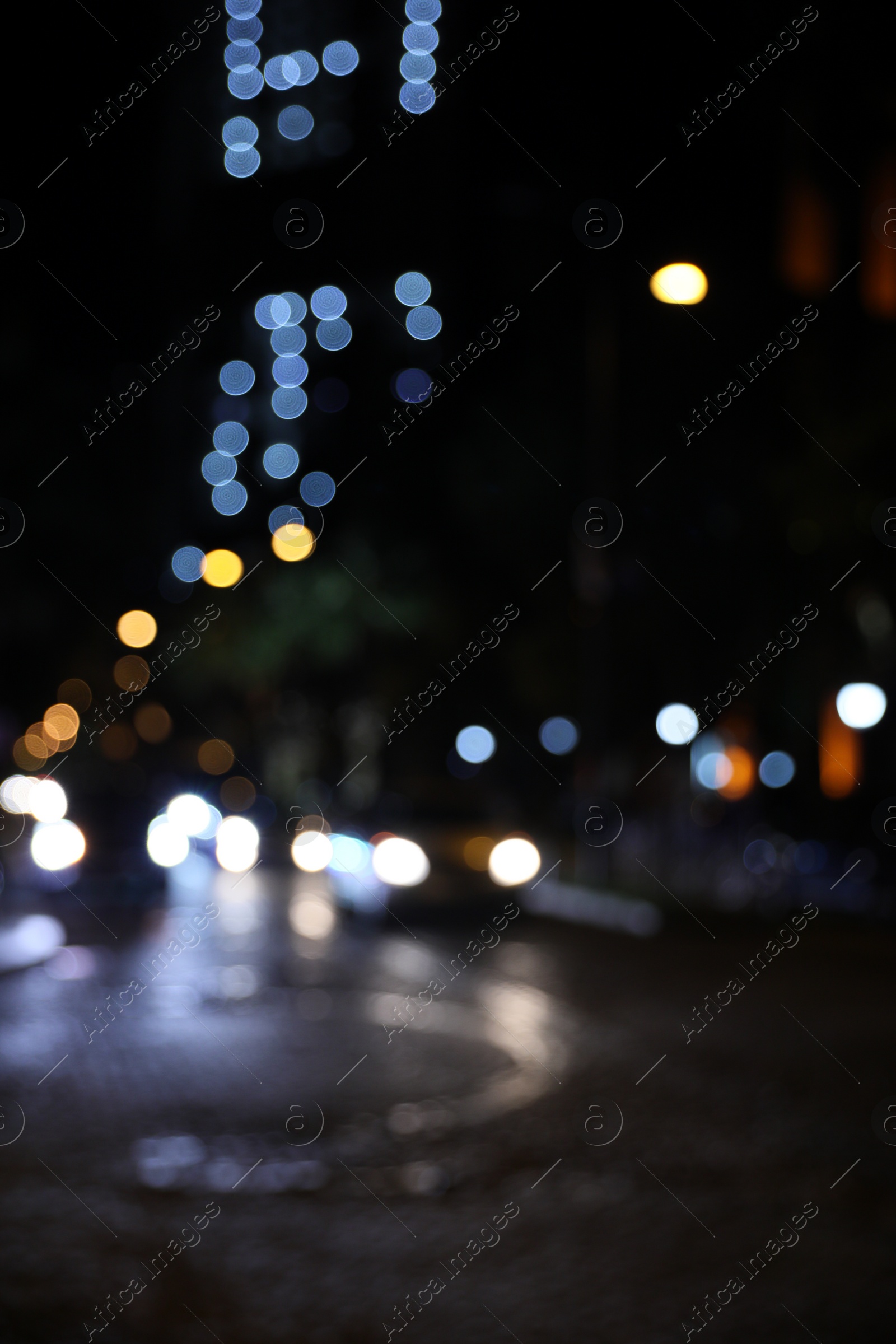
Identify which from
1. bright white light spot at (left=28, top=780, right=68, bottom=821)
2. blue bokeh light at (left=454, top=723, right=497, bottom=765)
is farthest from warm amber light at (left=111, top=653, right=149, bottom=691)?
bright white light spot at (left=28, top=780, right=68, bottom=821)

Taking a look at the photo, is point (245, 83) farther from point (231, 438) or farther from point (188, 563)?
point (188, 563)

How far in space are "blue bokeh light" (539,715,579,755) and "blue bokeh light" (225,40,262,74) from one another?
67.1 ft

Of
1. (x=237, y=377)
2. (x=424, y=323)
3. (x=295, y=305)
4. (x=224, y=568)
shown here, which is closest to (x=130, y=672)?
(x=224, y=568)

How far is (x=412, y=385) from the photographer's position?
24609 millimetres

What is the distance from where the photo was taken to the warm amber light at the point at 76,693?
42.2m

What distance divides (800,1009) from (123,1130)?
5.84 m

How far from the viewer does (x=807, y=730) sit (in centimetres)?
2342

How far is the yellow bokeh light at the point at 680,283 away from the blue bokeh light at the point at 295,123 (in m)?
8.61

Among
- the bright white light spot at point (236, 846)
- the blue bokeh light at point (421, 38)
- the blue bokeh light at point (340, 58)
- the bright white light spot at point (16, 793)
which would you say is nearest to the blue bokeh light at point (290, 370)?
the blue bokeh light at point (340, 58)

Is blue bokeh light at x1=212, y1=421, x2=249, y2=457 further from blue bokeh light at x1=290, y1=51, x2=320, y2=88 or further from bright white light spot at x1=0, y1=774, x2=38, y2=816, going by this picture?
blue bokeh light at x1=290, y1=51, x2=320, y2=88

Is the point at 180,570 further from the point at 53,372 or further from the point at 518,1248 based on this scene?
the point at 518,1248

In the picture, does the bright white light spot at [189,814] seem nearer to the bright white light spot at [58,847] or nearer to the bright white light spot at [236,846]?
the bright white light spot at [236,846]

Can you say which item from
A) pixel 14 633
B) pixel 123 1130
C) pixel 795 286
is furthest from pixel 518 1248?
pixel 14 633

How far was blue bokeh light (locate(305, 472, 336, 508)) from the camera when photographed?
2711cm
